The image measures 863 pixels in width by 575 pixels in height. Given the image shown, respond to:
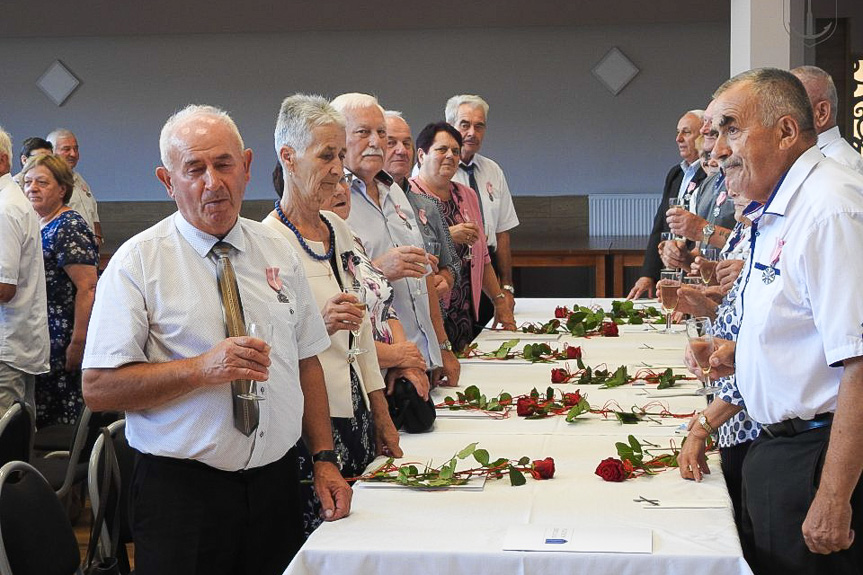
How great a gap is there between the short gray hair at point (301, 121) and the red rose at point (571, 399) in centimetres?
114

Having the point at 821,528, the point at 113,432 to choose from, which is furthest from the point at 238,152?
the point at 821,528

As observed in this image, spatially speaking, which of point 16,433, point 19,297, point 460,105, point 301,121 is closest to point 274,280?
point 301,121

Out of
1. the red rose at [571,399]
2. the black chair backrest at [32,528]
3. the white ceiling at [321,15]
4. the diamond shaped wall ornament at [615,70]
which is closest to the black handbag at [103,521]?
the black chair backrest at [32,528]

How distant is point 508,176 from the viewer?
1407 cm

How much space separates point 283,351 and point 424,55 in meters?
12.0

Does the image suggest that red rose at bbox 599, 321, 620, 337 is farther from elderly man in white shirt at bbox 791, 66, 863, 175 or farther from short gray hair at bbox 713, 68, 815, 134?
short gray hair at bbox 713, 68, 815, 134

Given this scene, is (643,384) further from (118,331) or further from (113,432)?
(118,331)

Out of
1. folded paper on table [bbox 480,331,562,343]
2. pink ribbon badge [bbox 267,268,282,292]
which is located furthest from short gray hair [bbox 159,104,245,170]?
folded paper on table [bbox 480,331,562,343]

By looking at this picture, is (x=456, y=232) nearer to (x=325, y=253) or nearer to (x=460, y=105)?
(x=460, y=105)

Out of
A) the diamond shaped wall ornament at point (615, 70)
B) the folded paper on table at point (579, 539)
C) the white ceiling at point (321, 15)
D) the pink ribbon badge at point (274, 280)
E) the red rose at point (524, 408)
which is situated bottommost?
the red rose at point (524, 408)

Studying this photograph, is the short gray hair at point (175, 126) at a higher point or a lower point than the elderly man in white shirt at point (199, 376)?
higher

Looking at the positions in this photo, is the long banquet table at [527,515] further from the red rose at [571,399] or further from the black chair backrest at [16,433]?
the black chair backrest at [16,433]

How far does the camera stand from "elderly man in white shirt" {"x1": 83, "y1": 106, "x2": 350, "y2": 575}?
2.15 metres

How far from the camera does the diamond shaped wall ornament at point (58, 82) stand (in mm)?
14469
